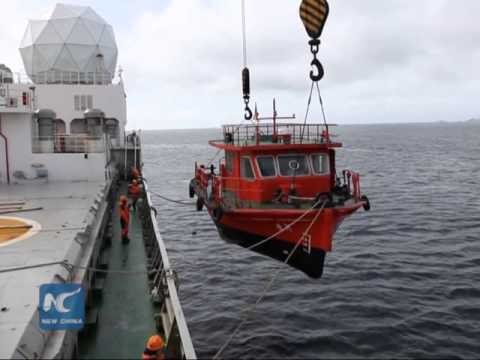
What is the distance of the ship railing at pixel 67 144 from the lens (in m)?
22.4

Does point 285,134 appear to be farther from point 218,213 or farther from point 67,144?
point 67,144

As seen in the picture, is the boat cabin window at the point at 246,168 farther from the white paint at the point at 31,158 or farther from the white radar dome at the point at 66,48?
the white radar dome at the point at 66,48

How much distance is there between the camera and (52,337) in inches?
272

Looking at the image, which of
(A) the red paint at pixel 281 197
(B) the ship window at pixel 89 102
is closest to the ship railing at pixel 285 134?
(A) the red paint at pixel 281 197

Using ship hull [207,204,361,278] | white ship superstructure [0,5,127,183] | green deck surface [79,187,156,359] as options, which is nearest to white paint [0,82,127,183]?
white ship superstructure [0,5,127,183]

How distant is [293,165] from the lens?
17141mm

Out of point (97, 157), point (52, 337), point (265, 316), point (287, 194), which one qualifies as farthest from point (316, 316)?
point (97, 157)

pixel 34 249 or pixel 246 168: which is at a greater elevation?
pixel 246 168

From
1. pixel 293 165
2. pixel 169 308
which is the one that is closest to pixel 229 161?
pixel 293 165

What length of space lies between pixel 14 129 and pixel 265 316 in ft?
46.7

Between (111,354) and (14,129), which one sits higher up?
(14,129)

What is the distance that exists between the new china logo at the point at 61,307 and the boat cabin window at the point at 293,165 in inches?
452

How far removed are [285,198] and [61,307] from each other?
10.5 m

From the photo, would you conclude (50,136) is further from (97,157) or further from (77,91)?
(77,91)
